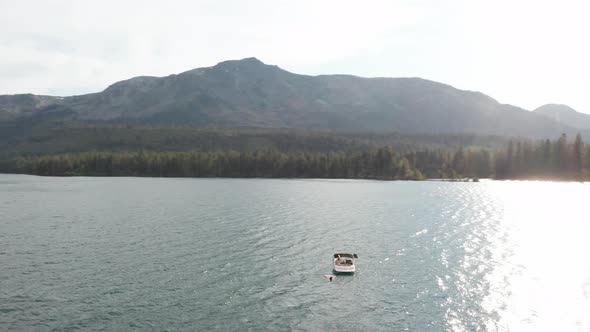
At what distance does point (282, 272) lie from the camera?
62.0 meters

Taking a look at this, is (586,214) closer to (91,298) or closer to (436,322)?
(436,322)

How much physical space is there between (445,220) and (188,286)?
85.9 m

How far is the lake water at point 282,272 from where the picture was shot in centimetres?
4591

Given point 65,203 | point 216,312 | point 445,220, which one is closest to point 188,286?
point 216,312

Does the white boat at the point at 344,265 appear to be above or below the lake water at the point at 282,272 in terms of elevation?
above

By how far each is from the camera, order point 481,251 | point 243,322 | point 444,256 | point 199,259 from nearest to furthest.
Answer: point 243,322 < point 199,259 < point 444,256 < point 481,251

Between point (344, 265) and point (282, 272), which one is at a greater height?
point (344, 265)

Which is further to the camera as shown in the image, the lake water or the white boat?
the white boat

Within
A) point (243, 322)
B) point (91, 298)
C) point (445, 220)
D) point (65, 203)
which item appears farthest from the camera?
point (65, 203)

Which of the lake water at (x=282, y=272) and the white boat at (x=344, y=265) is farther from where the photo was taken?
the white boat at (x=344, y=265)

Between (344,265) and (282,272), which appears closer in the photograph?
(282,272)

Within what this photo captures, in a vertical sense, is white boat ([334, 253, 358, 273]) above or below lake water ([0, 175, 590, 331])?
above

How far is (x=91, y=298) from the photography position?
4944 centimetres

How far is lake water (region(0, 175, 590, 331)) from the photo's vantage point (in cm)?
4591
